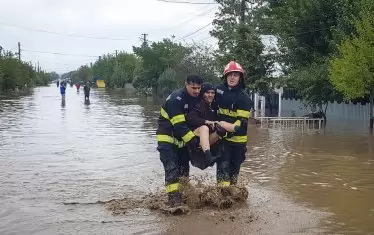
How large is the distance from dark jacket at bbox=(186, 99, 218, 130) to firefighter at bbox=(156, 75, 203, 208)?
0.24 ft

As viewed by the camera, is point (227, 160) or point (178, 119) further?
point (227, 160)

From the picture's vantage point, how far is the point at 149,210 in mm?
6746

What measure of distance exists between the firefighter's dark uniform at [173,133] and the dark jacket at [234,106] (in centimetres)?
39

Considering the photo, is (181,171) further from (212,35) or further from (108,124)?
(212,35)

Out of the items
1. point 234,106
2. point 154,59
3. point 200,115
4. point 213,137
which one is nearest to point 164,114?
point 200,115

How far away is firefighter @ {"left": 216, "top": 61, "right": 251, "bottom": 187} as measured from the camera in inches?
267

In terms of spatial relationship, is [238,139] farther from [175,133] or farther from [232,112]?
[175,133]

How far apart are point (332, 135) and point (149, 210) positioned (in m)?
12.0

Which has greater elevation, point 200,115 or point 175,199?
point 200,115

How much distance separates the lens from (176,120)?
21.1 feet

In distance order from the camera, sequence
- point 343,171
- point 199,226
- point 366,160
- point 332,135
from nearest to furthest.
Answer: point 199,226 → point 343,171 → point 366,160 → point 332,135

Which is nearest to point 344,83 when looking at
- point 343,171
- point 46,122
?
point 343,171

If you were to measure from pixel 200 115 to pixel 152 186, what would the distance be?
2.20 metres

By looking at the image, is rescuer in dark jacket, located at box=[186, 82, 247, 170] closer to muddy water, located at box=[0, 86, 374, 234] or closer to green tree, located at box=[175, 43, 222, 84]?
muddy water, located at box=[0, 86, 374, 234]
